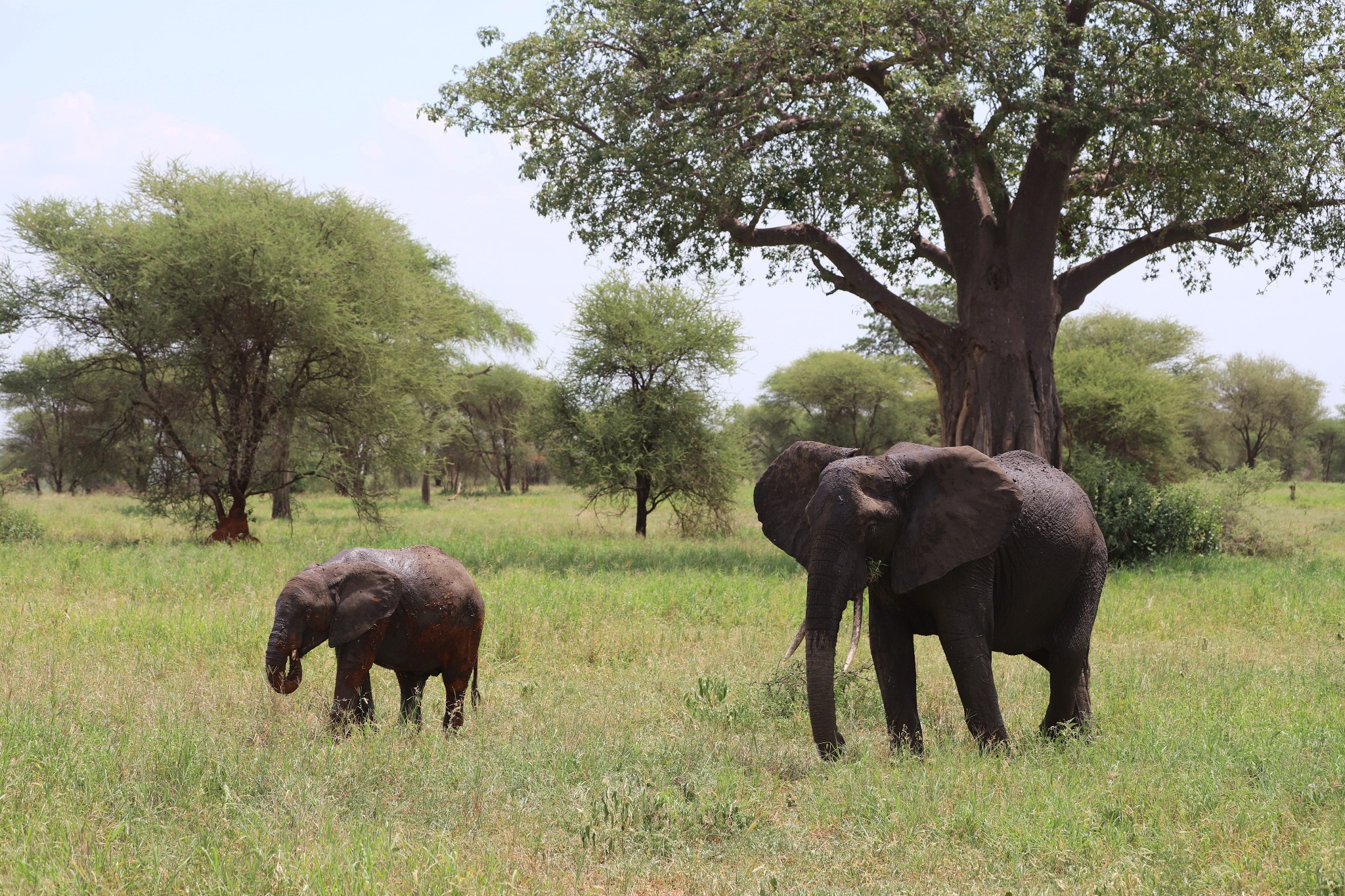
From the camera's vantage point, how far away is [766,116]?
1598cm

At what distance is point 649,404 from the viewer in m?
23.8

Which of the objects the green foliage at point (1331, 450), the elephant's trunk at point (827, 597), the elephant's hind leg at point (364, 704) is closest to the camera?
the elephant's trunk at point (827, 597)

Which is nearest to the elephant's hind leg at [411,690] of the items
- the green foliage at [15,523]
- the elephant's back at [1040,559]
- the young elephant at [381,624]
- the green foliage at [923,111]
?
the young elephant at [381,624]

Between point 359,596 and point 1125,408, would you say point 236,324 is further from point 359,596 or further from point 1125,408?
point 1125,408

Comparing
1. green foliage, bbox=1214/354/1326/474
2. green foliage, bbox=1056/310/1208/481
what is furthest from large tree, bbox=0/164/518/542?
green foliage, bbox=1214/354/1326/474

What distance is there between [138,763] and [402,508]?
30.7 m

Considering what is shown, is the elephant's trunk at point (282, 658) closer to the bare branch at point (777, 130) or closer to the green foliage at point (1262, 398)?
the bare branch at point (777, 130)

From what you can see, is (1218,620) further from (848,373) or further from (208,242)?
(848,373)

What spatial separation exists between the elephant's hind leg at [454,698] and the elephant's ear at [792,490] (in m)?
2.13

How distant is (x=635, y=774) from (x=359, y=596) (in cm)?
182

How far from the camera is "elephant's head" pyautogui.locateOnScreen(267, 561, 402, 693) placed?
5.24 metres

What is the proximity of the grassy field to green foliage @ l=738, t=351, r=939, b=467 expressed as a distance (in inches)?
1487

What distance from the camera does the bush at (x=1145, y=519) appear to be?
1728 cm

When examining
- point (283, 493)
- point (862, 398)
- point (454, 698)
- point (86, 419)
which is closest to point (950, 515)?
point (454, 698)
